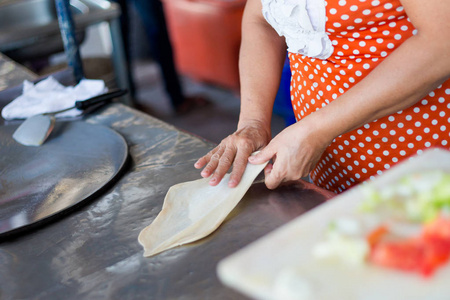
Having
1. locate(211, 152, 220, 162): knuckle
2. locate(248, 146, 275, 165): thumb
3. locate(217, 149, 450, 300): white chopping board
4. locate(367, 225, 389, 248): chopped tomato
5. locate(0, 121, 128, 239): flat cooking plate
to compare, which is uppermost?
locate(367, 225, 389, 248): chopped tomato

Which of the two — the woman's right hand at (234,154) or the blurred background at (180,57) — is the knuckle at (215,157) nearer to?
the woman's right hand at (234,154)

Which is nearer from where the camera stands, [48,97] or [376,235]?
[376,235]

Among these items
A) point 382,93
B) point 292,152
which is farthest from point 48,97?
point 382,93

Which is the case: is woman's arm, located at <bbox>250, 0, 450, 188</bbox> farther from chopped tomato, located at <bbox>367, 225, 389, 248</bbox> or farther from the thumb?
chopped tomato, located at <bbox>367, 225, 389, 248</bbox>

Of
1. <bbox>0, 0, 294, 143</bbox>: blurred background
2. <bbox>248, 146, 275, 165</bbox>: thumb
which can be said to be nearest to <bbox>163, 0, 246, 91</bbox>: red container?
<bbox>0, 0, 294, 143</bbox>: blurred background

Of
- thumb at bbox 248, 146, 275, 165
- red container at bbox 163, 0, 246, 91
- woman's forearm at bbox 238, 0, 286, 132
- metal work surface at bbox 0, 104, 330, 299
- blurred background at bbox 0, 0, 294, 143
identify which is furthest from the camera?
red container at bbox 163, 0, 246, 91

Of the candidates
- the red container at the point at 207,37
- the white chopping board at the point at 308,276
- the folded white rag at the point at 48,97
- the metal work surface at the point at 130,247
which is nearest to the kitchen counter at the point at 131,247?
the metal work surface at the point at 130,247

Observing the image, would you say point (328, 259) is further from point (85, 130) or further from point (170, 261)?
point (85, 130)

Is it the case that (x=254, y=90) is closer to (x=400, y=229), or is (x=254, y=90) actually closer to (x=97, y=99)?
(x=97, y=99)

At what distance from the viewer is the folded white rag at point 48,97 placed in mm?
1604

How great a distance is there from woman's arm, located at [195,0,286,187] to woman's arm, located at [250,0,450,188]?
9 cm

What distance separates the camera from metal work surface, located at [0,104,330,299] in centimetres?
86

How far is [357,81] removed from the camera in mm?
1195

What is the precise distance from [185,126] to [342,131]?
9.77ft
